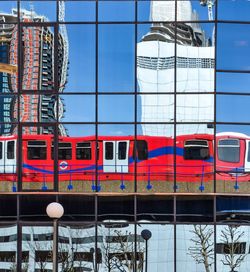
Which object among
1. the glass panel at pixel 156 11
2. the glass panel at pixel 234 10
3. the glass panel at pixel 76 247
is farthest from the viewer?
the glass panel at pixel 156 11

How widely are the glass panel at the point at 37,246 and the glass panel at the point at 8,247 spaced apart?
26 cm

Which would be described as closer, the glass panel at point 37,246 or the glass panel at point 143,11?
the glass panel at point 37,246

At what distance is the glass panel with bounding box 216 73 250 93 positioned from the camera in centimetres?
2064

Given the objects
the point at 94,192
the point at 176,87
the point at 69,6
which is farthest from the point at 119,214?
the point at 69,6

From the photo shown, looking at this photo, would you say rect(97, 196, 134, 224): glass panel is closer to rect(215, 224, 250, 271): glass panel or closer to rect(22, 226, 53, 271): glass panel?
rect(22, 226, 53, 271): glass panel

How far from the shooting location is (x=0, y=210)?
20.7 meters

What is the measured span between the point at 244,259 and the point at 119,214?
3.74 m

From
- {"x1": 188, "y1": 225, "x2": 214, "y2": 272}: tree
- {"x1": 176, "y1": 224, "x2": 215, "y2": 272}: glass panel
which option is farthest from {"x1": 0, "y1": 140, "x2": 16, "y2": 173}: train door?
{"x1": 188, "y1": 225, "x2": 214, "y2": 272}: tree

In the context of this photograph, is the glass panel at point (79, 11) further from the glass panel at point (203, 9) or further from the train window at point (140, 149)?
the train window at point (140, 149)

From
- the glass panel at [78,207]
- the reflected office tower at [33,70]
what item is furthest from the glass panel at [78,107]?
the glass panel at [78,207]

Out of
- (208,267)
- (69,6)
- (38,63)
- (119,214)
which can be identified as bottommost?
(208,267)

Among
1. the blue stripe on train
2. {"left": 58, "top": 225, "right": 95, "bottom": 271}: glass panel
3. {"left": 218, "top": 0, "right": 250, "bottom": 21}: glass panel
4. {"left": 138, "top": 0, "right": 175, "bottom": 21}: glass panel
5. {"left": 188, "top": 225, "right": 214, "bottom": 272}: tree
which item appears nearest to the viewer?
{"left": 188, "top": 225, "right": 214, "bottom": 272}: tree

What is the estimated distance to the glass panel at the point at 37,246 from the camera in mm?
20594

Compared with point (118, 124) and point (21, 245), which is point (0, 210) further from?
point (118, 124)
